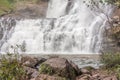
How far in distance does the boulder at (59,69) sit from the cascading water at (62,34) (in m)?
17.4

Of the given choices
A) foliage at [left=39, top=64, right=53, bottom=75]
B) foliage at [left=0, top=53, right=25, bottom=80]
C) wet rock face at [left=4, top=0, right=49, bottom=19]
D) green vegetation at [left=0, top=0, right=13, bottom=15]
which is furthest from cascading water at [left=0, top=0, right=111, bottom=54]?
foliage at [left=0, top=53, right=25, bottom=80]

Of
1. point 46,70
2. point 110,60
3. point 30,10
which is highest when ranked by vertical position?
point 30,10

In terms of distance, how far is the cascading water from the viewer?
37906mm

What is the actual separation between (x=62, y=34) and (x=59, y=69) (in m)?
21.1

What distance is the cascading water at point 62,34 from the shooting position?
3791 centimetres

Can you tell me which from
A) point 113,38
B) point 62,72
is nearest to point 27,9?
point 113,38

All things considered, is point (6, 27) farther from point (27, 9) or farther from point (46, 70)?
point (46, 70)

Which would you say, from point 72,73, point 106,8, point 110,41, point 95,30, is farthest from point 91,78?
point 106,8

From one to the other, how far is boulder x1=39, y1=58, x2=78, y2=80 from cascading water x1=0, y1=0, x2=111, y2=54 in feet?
57.1

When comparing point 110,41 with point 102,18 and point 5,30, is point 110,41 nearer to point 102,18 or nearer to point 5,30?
point 102,18

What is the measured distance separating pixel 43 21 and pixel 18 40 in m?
3.39

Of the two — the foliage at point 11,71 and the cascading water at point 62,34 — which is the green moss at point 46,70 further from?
the cascading water at point 62,34

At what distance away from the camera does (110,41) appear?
3506 cm

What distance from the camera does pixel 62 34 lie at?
39.3 metres
